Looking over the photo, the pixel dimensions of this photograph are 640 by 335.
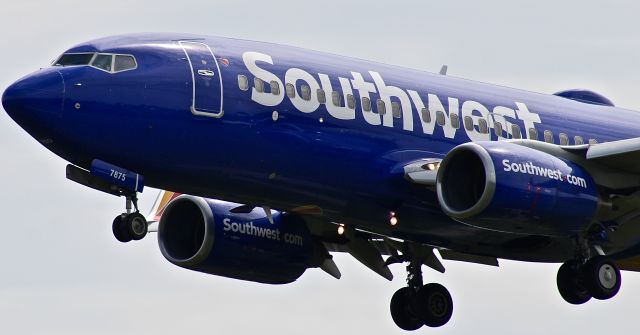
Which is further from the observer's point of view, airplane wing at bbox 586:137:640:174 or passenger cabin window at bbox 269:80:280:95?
airplane wing at bbox 586:137:640:174

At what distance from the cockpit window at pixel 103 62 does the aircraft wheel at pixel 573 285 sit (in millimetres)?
9998

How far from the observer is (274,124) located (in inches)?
1523

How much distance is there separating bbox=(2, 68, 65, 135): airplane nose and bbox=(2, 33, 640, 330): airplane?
0.04 meters

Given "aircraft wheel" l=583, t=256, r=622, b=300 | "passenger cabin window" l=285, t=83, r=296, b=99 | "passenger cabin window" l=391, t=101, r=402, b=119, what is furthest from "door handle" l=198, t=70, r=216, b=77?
"aircraft wheel" l=583, t=256, r=622, b=300

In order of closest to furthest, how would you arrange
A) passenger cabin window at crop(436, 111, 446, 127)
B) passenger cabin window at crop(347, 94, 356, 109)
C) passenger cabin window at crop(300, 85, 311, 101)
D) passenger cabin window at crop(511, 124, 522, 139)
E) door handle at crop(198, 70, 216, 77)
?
door handle at crop(198, 70, 216, 77) → passenger cabin window at crop(300, 85, 311, 101) → passenger cabin window at crop(347, 94, 356, 109) → passenger cabin window at crop(436, 111, 446, 127) → passenger cabin window at crop(511, 124, 522, 139)

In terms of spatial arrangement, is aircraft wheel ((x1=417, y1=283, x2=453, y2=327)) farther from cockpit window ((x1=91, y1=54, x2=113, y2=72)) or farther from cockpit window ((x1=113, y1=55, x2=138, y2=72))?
cockpit window ((x1=91, y1=54, x2=113, y2=72))

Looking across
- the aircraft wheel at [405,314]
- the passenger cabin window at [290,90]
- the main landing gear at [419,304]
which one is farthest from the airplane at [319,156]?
the aircraft wheel at [405,314]

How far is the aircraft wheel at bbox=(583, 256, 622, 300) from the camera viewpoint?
40.1 meters

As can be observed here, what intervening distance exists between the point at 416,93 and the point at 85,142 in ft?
24.6

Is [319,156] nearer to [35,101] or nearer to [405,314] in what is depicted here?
[35,101]

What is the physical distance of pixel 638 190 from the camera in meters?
39.9

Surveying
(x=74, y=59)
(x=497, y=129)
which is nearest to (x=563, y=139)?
(x=497, y=129)

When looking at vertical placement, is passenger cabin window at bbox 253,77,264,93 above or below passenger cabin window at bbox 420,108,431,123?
above

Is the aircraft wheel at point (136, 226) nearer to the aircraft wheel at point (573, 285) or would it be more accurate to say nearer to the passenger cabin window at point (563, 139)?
the aircraft wheel at point (573, 285)
